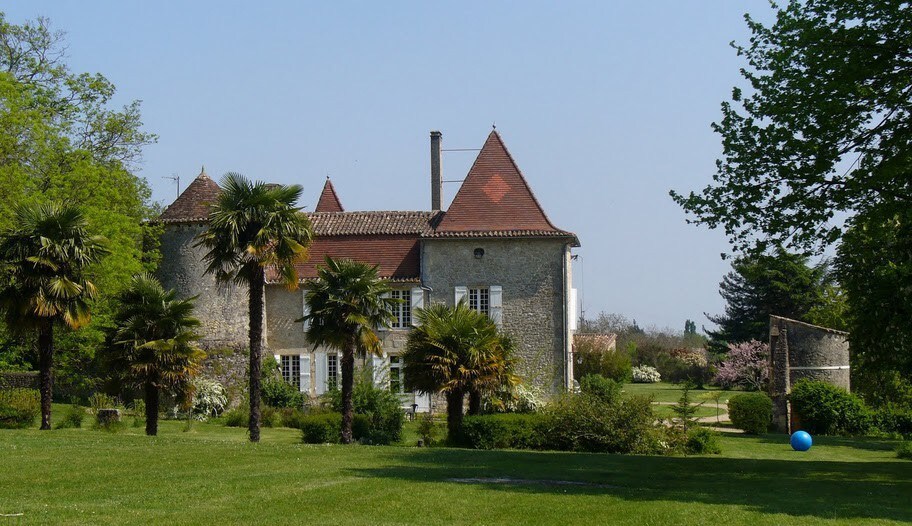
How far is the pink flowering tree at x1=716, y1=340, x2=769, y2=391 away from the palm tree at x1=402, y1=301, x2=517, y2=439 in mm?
31394

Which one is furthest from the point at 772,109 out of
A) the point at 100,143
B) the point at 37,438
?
the point at 100,143

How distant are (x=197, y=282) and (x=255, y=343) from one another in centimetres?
1214

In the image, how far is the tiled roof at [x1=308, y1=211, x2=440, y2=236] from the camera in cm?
4031

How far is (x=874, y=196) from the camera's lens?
736 inches

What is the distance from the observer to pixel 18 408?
2866cm

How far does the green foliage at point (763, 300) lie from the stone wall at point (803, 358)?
50.6 ft

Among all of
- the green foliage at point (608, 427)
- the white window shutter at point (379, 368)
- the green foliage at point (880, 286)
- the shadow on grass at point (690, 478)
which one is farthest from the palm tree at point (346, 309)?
the green foliage at point (880, 286)

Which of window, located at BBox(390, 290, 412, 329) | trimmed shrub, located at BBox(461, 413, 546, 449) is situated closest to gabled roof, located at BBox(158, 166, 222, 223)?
window, located at BBox(390, 290, 412, 329)

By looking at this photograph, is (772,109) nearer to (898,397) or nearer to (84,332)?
(898,397)

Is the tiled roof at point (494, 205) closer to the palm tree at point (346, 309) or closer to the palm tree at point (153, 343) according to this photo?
the palm tree at point (346, 309)

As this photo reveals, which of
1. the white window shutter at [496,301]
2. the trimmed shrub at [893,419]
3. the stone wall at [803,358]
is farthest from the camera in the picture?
the white window shutter at [496,301]

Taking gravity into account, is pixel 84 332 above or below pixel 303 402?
above

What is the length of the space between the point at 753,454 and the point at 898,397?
Result: 1048 cm

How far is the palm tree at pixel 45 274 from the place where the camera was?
25.2m
